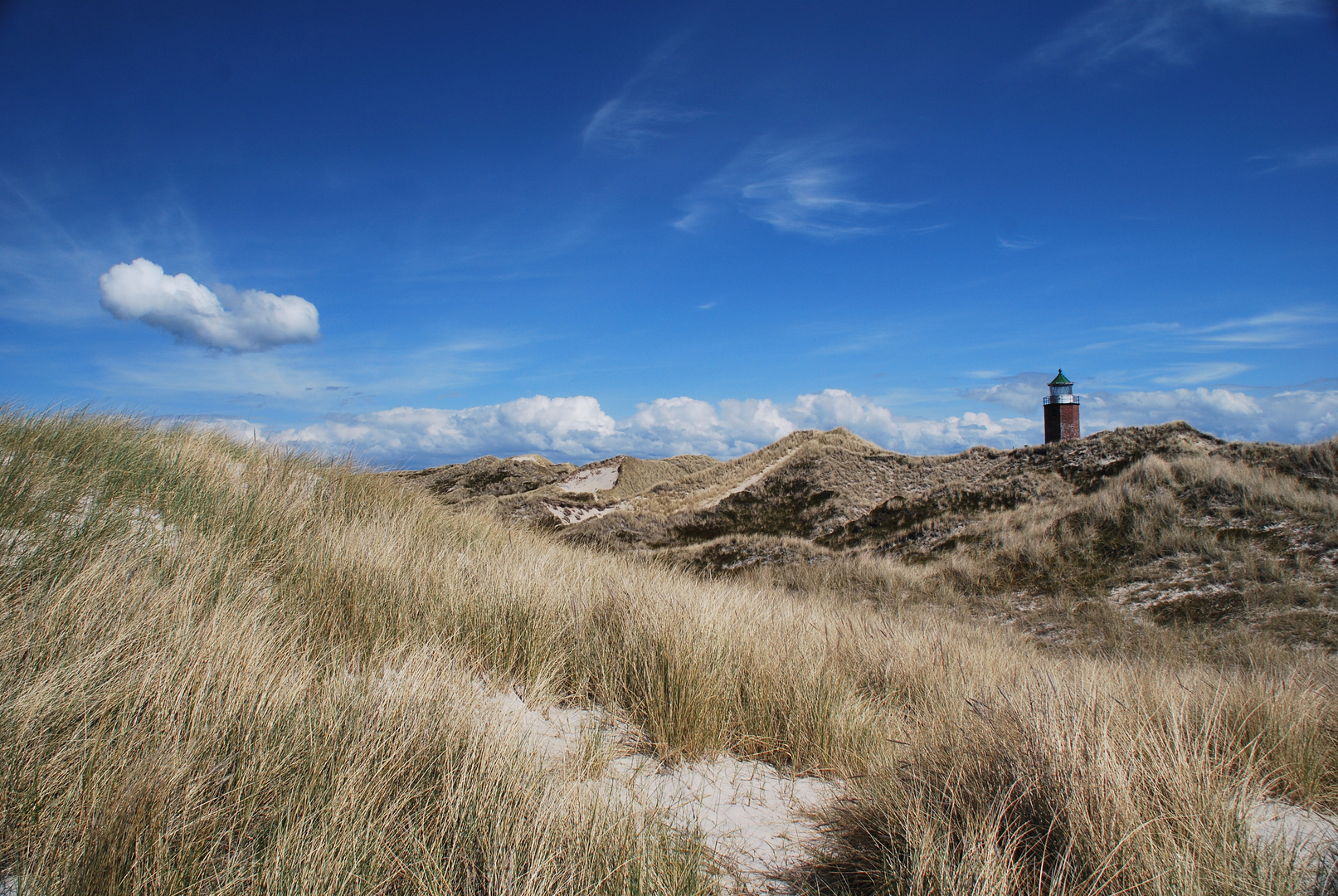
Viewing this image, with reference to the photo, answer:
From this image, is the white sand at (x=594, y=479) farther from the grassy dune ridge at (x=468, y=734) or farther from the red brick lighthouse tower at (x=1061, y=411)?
the grassy dune ridge at (x=468, y=734)

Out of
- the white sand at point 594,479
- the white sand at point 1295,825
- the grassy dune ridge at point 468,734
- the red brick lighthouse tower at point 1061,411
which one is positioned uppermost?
the red brick lighthouse tower at point 1061,411

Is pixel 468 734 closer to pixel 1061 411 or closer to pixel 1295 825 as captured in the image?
pixel 1295 825

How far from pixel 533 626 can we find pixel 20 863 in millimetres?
2684

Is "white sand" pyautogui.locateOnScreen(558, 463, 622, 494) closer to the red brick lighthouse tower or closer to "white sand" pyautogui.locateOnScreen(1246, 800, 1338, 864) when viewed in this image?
the red brick lighthouse tower

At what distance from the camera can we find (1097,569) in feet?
38.1

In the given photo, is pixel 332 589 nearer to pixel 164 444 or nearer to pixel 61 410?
pixel 164 444

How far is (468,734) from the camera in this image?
2.36 m

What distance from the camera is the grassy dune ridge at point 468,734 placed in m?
1.75

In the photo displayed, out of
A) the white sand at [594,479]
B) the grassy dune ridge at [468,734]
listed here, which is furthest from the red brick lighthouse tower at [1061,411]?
the grassy dune ridge at [468,734]

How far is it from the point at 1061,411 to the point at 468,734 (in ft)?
96.5

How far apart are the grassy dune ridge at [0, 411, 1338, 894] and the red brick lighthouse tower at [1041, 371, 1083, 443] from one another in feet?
81.6

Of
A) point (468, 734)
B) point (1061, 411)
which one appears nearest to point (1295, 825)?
point (468, 734)

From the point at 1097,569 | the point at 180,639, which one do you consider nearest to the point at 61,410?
the point at 180,639

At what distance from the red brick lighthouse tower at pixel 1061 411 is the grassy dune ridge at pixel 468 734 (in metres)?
24.9
